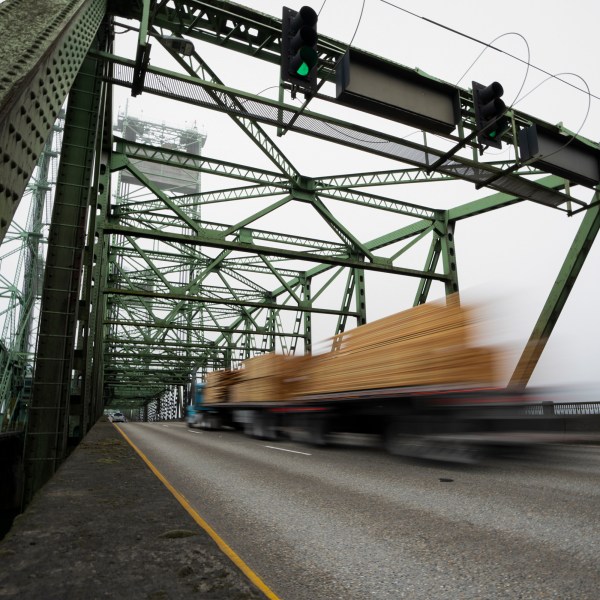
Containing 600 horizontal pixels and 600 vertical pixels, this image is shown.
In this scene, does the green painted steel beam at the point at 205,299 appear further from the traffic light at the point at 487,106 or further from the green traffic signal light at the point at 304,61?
the traffic light at the point at 487,106

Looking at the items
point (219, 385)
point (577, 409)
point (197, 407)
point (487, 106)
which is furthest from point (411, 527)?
point (197, 407)

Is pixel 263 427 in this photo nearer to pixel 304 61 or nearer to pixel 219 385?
pixel 219 385

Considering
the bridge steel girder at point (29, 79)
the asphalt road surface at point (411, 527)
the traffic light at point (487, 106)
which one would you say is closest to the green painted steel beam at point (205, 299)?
the asphalt road surface at point (411, 527)

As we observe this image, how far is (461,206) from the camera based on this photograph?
67.2ft

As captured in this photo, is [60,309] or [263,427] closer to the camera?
[60,309]

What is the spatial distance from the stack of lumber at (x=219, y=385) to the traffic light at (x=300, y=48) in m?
16.5

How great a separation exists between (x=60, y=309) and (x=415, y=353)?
6.82 meters

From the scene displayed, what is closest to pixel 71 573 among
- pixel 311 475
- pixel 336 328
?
pixel 311 475

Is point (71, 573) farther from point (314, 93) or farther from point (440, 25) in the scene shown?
point (440, 25)

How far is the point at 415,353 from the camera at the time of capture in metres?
9.81

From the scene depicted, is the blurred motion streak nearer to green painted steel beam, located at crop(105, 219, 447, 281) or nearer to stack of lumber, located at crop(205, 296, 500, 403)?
stack of lumber, located at crop(205, 296, 500, 403)

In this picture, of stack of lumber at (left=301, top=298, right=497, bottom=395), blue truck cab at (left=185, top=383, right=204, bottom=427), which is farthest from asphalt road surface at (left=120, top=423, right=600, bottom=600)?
blue truck cab at (left=185, top=383, right=204, bottom=427)

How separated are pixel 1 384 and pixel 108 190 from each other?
2619 centimetres

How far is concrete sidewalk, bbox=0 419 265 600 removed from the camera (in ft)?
7.00
